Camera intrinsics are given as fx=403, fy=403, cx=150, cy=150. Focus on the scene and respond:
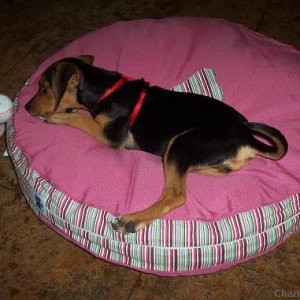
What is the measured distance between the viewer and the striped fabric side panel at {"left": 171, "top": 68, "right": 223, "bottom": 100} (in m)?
2.98

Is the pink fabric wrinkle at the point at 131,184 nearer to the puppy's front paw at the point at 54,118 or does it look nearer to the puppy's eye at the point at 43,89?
the puppy's front paw at the point at 54,118

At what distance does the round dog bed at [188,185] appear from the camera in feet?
7.64

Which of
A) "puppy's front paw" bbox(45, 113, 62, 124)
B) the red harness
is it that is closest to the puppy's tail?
the red harness

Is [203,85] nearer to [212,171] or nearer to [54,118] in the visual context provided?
[212,171]

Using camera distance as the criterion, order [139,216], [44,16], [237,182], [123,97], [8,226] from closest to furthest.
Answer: [139,216]
[237,182]
[123,97]
[8,226]
[44,16]

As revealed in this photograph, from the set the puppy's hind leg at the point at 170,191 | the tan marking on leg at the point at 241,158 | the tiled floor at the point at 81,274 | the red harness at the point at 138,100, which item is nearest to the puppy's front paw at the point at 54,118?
the red harness at the point at 138,100

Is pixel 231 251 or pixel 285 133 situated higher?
pixel 285 133

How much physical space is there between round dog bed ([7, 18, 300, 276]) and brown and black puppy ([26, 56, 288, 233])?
0.08 m

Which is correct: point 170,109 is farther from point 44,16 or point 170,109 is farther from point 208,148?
point 44,16

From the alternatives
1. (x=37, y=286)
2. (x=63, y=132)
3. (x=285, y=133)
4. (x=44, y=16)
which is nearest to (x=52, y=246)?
(x=37, y=286)

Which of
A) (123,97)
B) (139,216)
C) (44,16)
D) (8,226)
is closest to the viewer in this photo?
(139,216)

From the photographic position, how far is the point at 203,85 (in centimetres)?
303

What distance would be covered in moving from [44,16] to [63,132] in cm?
300

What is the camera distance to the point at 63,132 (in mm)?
2785
